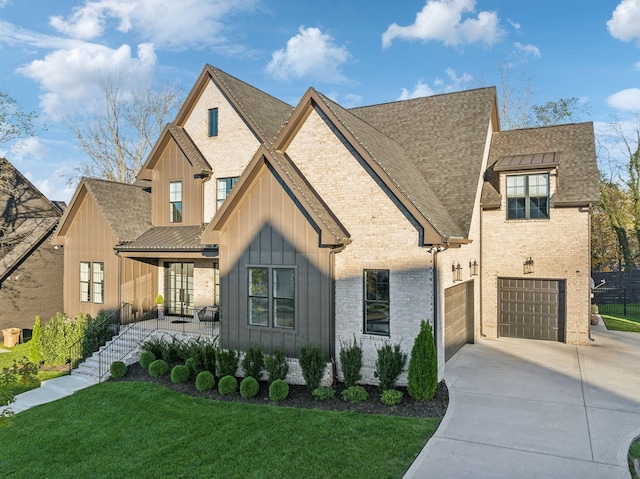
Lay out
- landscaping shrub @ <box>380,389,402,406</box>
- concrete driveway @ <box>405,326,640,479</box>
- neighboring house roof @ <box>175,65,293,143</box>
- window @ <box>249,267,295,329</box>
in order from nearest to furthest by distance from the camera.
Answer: concrete driveway @ <box>405,326,640,479</box> → landscaping shrub @ <box>380,389,402,406</box> → window @ <box>249,267,295,329</box> → neighboring house roof @ <box>175,65,293,143</box>

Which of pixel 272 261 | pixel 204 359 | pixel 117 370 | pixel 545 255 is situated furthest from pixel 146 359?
pixel 545 255

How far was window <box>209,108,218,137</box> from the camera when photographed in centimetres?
1666

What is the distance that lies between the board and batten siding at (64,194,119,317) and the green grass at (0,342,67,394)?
6.88 ft

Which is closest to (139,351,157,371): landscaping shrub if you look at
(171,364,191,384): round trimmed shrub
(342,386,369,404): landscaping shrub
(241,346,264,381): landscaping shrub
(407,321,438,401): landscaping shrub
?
(171,364,191,384): round trimmed shrub

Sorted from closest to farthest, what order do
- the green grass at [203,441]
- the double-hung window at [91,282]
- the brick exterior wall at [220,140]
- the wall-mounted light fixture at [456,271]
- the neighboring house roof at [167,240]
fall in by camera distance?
the green grass at [203,441] → the wall-mounted light fixture at [456,271] → the neighboring house roof at [167,240] → the brick exterior wall at [220,140] → the double-hung window at [91,282]

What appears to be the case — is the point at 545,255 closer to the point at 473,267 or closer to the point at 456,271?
the point at 473,267

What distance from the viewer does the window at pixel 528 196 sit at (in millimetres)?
14912

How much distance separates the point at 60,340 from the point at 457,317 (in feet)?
42.8

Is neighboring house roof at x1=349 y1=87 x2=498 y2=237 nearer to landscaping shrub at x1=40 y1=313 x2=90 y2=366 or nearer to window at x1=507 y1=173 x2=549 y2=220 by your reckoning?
window at x1=507 y1=173 x2=549 y2=220

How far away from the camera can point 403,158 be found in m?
14.1

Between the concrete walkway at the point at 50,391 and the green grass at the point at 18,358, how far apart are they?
0.33 metres

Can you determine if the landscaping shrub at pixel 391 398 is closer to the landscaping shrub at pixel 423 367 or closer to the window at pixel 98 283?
the landscaping shrub at pixel 423 367

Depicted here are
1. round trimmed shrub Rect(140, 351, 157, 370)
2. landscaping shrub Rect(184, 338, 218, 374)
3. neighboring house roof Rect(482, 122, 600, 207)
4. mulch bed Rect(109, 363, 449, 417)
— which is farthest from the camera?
neighboring house roof Rect(482, 122, 600, 207)

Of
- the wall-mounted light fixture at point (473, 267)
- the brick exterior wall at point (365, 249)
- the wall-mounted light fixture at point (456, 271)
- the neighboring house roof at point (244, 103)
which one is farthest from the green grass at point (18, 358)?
the wall-mounted light fixture at point (473, 267)
